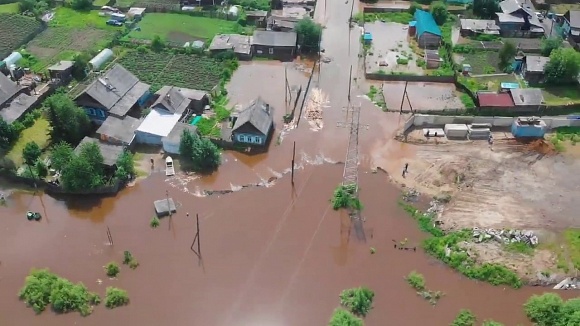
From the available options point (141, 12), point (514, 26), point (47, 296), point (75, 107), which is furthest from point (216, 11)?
point (47, 296)

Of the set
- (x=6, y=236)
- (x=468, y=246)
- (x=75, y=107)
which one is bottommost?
(x=6, y=236)

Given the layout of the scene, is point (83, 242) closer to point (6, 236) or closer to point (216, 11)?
point (6, 236)

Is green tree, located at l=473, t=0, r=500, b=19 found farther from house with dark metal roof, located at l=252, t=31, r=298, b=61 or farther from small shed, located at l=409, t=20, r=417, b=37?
house with dark metal roof, located at l=252, t=31, r=298, b=61

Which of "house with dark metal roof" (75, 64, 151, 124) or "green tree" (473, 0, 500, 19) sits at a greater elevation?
"green tree" (473, 0, 500, 19)

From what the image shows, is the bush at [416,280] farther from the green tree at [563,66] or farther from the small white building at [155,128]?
the green tree at [563,66]

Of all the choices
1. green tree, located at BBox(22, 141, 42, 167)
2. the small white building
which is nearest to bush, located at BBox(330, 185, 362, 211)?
the small white building
